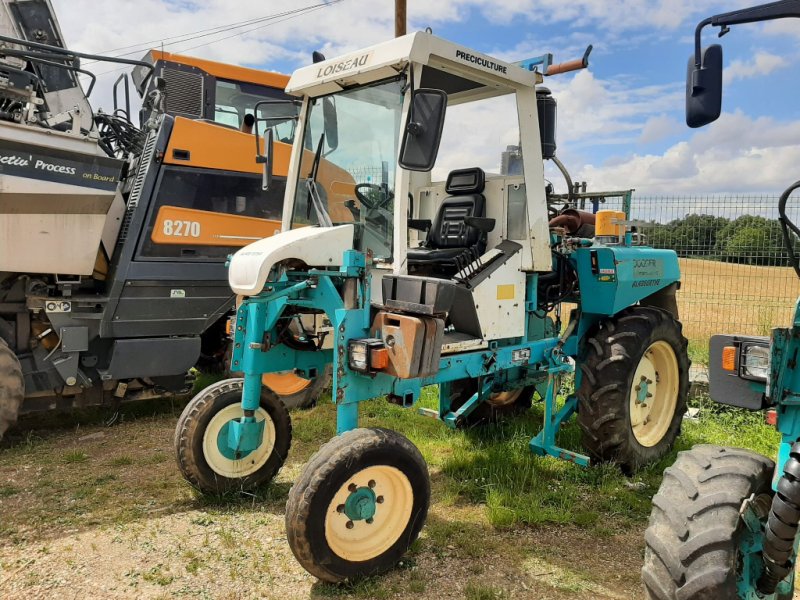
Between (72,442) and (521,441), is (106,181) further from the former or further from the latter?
(521,441)

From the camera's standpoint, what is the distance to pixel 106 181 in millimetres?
5328

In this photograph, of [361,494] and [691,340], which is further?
[691,340]

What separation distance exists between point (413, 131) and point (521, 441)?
286cm

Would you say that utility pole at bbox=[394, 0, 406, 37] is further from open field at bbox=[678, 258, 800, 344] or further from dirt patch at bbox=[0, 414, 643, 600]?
dirt patch at bbox=[0, 414, 643, 600]

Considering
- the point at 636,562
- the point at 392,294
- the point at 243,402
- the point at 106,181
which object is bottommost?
the point at 636,562

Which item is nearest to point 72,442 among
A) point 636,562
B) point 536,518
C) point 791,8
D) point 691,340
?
point 536,518

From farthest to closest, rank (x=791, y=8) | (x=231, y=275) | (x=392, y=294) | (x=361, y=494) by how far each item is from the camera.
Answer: (x=231, y=275), (x=392, y=294), (x=361, y=494), (x=791, y=8)

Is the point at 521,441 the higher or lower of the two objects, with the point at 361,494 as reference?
lower

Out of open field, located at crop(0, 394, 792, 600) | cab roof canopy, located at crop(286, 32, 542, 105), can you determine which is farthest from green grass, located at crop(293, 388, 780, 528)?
cab roof canopy, located at crop(286, 32, 542, 105)

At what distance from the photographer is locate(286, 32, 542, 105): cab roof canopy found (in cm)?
350

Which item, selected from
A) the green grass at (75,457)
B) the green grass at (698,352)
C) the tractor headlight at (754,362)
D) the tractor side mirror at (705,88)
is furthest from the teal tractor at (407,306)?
the green grass at (698,352)

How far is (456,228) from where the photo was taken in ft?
14.3

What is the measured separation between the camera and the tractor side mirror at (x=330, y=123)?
13.5 ft

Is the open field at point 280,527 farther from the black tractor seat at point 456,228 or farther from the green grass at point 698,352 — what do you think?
the green grass at point 698,352
